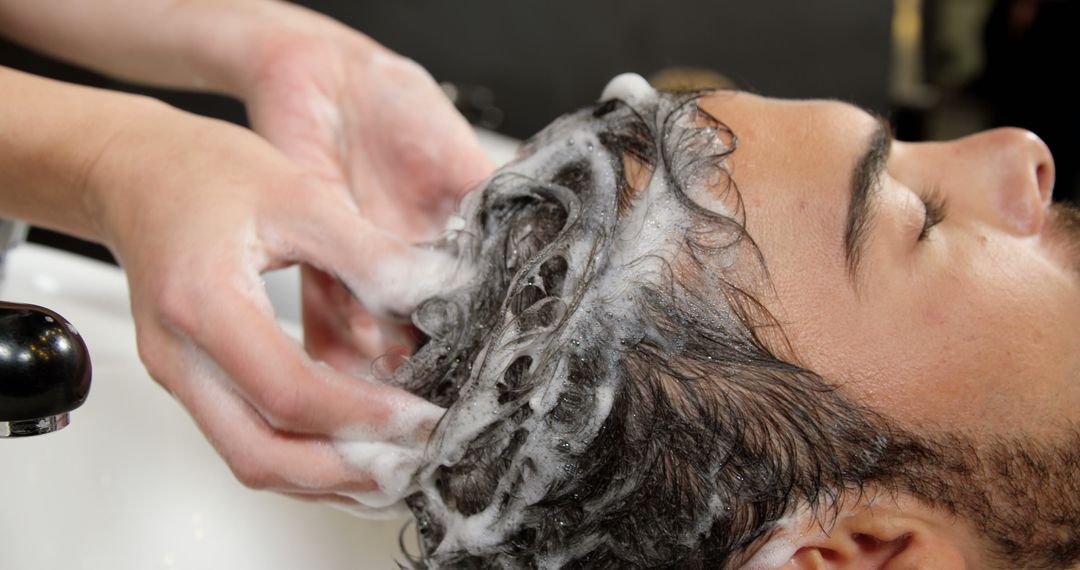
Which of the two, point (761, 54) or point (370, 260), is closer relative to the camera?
point (370, 260)

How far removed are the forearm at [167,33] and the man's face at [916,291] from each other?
1.92ft

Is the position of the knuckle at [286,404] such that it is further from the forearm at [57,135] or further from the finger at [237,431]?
the forearm at [57,135]

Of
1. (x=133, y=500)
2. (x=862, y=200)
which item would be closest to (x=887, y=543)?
(x=862, y=200)

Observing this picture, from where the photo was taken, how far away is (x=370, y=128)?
1050mm

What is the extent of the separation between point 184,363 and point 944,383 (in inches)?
24.3

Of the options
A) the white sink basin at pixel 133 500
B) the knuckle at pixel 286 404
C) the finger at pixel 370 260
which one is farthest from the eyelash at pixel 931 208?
the white sink basin at pixel 133 500

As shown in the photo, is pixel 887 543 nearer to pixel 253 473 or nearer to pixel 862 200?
pixel 862 200

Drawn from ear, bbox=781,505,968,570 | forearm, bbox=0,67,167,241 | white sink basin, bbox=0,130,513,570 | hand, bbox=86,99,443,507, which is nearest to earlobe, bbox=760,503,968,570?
ear, bbox=781,505,968,570

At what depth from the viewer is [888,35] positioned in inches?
110

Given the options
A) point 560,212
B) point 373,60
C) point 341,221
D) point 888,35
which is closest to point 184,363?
point 341,221

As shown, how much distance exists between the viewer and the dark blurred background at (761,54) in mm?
2145

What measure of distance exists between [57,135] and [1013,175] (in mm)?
848

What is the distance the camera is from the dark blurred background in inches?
84.4

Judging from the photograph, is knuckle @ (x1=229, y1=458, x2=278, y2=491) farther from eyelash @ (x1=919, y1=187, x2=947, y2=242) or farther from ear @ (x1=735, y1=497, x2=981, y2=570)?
eyelash @ (x1=919, y1=187, x2=947, y2=242)
